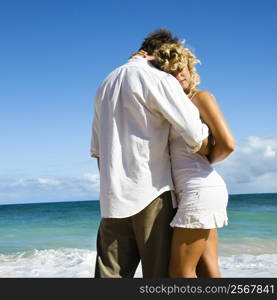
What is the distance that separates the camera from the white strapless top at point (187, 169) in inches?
82.2

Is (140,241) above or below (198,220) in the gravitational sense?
below

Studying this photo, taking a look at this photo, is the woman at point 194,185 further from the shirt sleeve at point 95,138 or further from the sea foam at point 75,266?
the sea foam at point 75,266

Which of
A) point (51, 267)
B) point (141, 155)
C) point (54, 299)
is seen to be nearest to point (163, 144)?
point (141, 155)

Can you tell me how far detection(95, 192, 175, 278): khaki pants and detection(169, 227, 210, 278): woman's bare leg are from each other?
41 millimetres

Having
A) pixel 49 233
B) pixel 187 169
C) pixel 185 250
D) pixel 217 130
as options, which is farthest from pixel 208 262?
pixel 49 233

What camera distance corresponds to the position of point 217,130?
211cm

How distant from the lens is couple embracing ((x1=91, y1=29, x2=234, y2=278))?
206 cm

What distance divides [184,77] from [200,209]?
0.70 meters

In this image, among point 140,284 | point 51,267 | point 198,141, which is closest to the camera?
point 198,141

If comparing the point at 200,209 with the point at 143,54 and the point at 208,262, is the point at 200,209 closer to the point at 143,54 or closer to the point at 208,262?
the point at 208,262

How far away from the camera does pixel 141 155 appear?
2062mm

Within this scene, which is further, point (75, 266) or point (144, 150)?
point (75, 266)

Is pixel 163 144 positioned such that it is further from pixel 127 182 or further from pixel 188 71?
pixel 188 71

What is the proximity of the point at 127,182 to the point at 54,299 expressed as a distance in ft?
2.53
